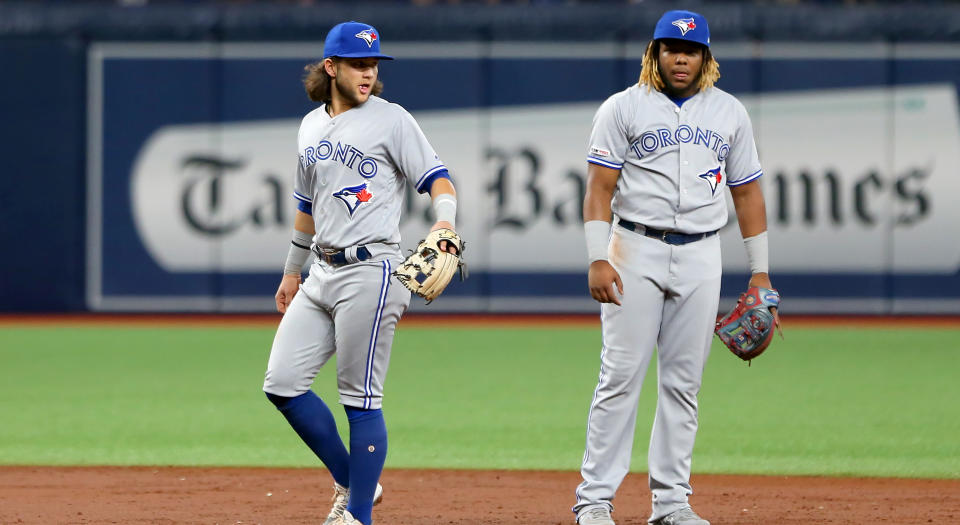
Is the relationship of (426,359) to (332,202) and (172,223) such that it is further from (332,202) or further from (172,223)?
(332,202)

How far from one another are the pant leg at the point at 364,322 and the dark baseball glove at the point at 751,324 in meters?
1.28

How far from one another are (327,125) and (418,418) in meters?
3.87

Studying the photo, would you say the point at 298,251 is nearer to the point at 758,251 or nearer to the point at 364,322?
the point at 364,322

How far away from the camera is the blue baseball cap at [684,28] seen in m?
5.14

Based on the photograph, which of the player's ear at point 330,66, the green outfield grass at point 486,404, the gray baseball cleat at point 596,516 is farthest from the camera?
the green outfield grass at point 486,404

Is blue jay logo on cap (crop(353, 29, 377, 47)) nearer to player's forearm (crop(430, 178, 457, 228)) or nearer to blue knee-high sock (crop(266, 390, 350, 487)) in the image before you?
player's forearm (crop(430, 178, 457, 228))

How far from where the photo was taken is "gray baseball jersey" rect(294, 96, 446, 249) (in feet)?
16.5

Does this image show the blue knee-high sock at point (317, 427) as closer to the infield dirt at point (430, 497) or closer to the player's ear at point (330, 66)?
the infield dirt at point (430, 497)

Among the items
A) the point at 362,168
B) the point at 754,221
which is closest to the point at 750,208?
the point at 754,221

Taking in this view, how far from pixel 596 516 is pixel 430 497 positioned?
47.0 inches

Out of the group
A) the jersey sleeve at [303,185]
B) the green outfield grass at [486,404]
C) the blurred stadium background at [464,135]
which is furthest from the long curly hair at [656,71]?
the blurred stadium background at [464,135]

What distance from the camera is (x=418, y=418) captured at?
8.70 metres

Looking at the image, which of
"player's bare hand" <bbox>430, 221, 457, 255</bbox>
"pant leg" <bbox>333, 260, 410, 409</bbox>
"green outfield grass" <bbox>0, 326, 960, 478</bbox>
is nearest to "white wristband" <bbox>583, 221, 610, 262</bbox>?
"player's bare hand" <bbox>430, 221, 457, 255</bbox>

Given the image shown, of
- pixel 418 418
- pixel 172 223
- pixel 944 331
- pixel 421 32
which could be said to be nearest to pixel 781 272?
pixel 944 331
